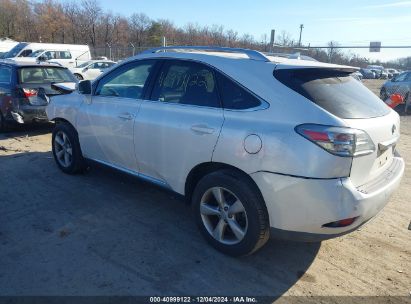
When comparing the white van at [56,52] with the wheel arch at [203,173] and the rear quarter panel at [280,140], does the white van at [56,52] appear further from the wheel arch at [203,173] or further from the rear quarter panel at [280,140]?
the rear quarter panel at [280,140]

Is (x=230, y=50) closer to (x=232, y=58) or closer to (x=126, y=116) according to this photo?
(x=232, y=58)

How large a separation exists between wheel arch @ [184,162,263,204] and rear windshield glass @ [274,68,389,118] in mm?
811

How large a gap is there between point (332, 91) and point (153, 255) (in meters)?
2.12

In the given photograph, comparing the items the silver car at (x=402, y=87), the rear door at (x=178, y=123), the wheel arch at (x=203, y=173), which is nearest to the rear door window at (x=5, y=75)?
the rear door at (x=178, y=123)

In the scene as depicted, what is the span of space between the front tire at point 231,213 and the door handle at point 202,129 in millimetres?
371

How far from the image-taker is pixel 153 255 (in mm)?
3395

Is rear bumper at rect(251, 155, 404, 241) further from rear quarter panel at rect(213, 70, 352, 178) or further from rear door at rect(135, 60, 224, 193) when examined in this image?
rear door at rect(135, 60, 224, 193)

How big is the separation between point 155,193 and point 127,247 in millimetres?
1399

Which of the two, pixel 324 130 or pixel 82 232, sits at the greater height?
pixel 324 130

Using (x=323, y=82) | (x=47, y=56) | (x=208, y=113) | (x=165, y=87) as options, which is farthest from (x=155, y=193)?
(x=47, y=56)

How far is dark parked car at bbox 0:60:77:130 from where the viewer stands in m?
7.71

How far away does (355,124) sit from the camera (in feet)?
9.27

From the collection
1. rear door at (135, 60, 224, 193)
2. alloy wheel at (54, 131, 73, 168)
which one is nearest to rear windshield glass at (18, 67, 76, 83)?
alloy wheel at (54, 131, 73, 168)

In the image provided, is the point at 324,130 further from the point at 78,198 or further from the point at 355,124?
the point at 78,198
